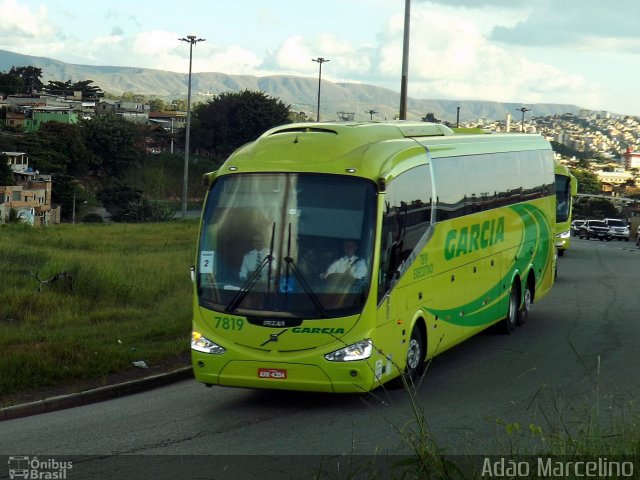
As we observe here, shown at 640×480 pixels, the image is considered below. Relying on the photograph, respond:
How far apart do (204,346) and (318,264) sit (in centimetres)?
164

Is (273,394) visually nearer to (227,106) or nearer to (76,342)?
(76,342)

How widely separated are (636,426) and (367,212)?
5.15m

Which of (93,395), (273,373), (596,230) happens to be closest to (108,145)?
(596,230)

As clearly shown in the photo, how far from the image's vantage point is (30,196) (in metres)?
88.7

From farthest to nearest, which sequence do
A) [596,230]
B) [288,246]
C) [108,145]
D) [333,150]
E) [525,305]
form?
[108,145] → [596,230] → [525,305] → [333,150] → [288,246]

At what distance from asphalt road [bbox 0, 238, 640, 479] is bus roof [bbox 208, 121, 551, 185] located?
276 centimetres

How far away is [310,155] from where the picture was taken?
41.4 ft

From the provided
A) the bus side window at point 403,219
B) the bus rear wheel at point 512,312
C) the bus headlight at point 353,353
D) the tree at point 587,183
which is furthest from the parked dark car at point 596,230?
the tree at point 587,183

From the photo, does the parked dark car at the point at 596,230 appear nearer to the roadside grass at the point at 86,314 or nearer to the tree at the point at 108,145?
the tree at the point at 108,145

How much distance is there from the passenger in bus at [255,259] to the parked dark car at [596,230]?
227 feet

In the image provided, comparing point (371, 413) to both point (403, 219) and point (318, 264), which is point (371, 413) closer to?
point (318, 264)

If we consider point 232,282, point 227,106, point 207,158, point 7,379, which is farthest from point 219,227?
point 207,158

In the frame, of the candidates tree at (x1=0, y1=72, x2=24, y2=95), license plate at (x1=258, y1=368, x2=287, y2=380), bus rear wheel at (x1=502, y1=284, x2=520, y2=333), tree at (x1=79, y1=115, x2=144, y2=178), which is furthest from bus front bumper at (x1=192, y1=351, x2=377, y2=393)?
tree at (x1=0, y1=72, x2=24, y2=95)

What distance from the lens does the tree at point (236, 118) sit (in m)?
102
